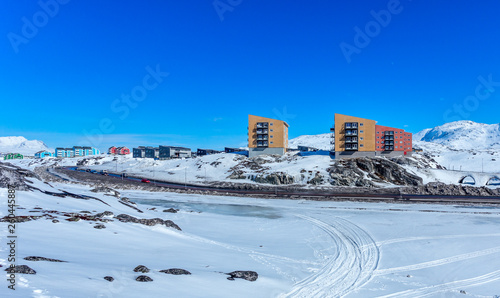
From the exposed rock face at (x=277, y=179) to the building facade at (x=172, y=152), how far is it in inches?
3610

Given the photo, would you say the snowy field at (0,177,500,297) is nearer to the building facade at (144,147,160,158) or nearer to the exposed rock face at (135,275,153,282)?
the exposed rock face at (135,275,153,282)

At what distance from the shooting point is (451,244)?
21.1 meters

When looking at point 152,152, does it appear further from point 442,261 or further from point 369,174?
point 442,261

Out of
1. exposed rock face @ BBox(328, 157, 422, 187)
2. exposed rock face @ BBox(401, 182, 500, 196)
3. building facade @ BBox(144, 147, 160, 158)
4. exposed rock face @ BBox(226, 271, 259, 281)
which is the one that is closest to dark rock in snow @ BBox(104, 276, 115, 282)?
exposed rock face @ BBox(226, 271, 259, 281)

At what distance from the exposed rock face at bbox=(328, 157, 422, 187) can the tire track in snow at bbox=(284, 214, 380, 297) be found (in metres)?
45.5

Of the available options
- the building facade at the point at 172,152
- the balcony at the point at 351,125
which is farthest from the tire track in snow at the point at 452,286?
the building facade at the point at 172,152

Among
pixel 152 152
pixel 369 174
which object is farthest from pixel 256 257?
pixel 152 152

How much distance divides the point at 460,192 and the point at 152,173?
86.7 meters

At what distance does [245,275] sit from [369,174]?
67.7m

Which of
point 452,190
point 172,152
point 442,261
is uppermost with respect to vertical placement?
point 172,152

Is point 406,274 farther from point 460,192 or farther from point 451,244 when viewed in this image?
point 460,192

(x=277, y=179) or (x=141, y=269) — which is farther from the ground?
(x=277, y=179)

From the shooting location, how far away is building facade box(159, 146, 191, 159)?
512ft

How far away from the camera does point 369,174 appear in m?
72.4
